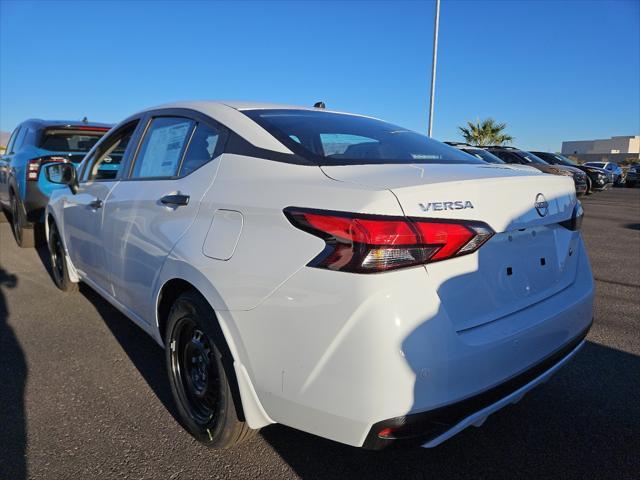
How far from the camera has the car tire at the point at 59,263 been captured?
4.54m

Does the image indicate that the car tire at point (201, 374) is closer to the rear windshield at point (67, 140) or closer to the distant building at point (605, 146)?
the rear windshield at point (67, 140)

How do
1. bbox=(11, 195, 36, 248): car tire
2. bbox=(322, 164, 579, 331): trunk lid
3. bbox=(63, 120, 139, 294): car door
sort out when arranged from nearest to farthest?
1. bbox=(322, 164, 579, 331): trunk lid
2. bbox=(63, 120, 139, 294): car door
3. bbox=(11, 195, 36, 248): car tire

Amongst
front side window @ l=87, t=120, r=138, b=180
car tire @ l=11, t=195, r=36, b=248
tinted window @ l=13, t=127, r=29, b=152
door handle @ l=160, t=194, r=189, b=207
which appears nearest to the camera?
door handle @ l=160, t=194, r=189, b=207

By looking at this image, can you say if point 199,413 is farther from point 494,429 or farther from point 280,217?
point 494,429

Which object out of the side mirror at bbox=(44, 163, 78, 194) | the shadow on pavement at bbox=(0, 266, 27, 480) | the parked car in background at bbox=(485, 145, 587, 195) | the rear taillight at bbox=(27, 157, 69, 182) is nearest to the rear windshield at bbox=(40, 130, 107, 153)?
the rear taillight at bbox=(27, 157, 69, 182)

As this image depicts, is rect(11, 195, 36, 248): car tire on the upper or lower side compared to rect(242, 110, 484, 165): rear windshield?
lower

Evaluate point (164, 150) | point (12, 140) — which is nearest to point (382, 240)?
point (164, 150)

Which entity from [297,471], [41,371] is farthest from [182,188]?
[41,371]

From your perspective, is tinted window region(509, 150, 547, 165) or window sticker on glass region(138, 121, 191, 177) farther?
tinted window region(509, 150, 547, 165)

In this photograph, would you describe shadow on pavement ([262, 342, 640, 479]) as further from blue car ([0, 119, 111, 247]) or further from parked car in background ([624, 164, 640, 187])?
parked car in background ([624, 164, 640, 187])

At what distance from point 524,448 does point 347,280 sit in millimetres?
1447

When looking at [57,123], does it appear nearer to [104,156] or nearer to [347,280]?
[104,156]

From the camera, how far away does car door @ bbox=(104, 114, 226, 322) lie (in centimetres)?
236

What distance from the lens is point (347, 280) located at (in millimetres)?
1593
